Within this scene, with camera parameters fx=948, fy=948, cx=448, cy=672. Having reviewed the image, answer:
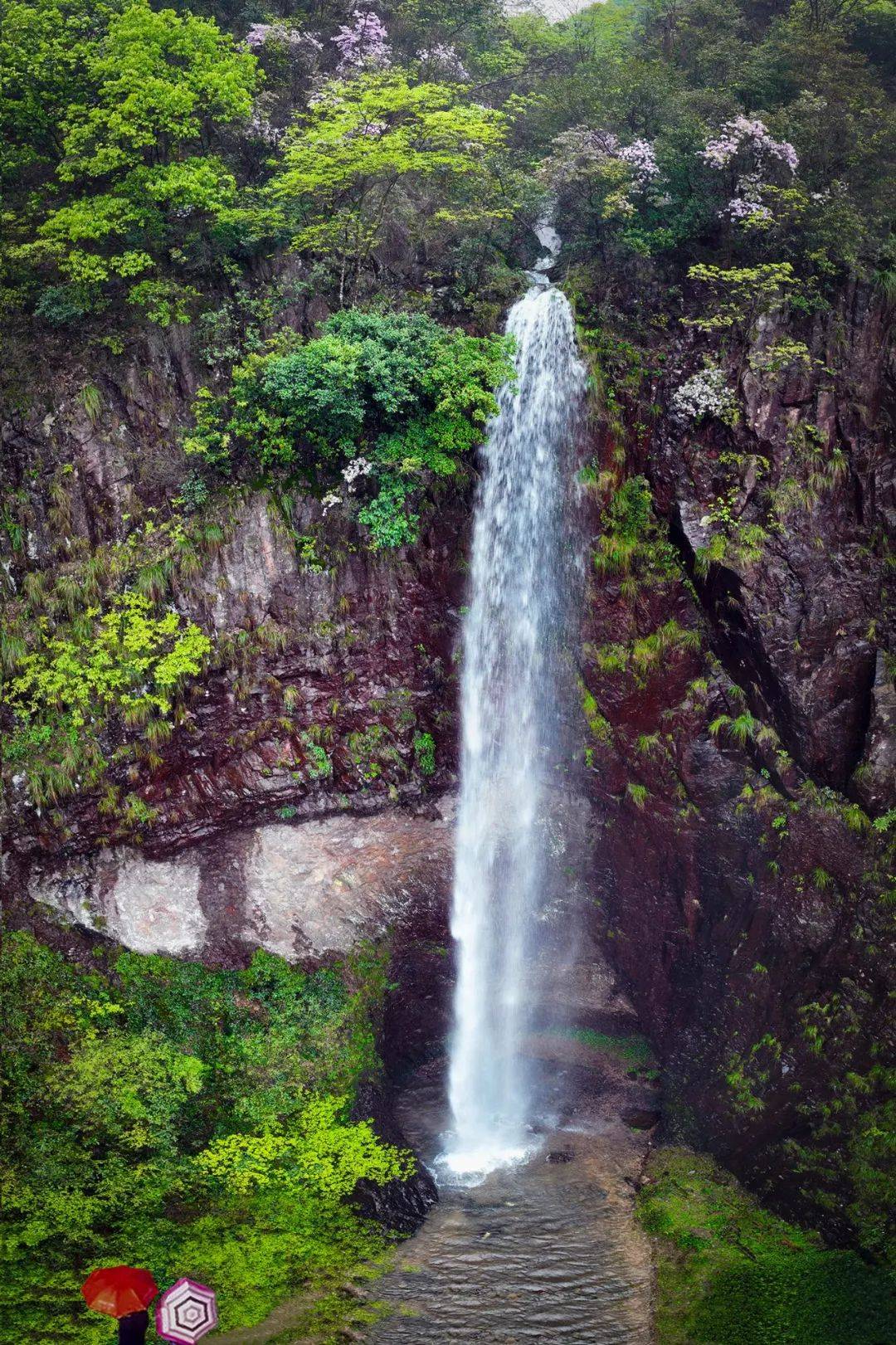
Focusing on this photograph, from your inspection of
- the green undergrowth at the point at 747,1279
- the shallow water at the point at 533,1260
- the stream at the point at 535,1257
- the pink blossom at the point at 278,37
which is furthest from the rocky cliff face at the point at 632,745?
the pink blossom at the point at 278,37

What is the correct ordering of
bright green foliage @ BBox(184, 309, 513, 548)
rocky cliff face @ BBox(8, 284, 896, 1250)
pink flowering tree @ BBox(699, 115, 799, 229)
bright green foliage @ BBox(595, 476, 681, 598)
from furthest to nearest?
pink flowering tree @ BBox(699, 115, 799, 229) < bright green foliage @ BBox(595, 476, 681, 598) < bright green foliage @ BBox(184, 309, 513, 548) < rocky cliff face @ BBox(8, 284, 896, 1250)

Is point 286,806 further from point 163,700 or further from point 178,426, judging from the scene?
point 178,426

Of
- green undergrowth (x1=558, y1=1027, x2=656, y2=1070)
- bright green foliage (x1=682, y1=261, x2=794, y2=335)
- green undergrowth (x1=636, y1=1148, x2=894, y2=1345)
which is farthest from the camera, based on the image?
green undergrowth (x1=558, y1=1027, x2=656, y2=1070)

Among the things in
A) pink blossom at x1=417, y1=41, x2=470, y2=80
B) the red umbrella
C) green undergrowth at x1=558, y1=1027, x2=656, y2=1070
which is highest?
pink blossom at x1=417, y1=41, x2=470, y2=80

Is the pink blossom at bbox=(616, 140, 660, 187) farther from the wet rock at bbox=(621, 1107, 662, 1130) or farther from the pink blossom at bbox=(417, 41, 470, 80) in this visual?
the wet rock at bbox=(621, 1107, 662, 1130)

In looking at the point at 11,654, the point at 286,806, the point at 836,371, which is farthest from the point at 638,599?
the point at 11,654

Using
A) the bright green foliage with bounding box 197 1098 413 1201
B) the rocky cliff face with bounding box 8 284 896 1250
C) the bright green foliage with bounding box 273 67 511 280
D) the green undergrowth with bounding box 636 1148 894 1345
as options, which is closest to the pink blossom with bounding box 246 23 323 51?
the bright green foliage with bounding box 273 67 511 280

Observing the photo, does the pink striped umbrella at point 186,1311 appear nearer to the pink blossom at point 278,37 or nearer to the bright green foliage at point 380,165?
the bright green foliage at point 380,165

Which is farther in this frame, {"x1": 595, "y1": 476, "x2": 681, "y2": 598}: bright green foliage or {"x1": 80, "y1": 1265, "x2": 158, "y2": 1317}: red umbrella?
{"x1": 595, "y1": 476, "x2": 681, "y2": 598}: bright green foliage
